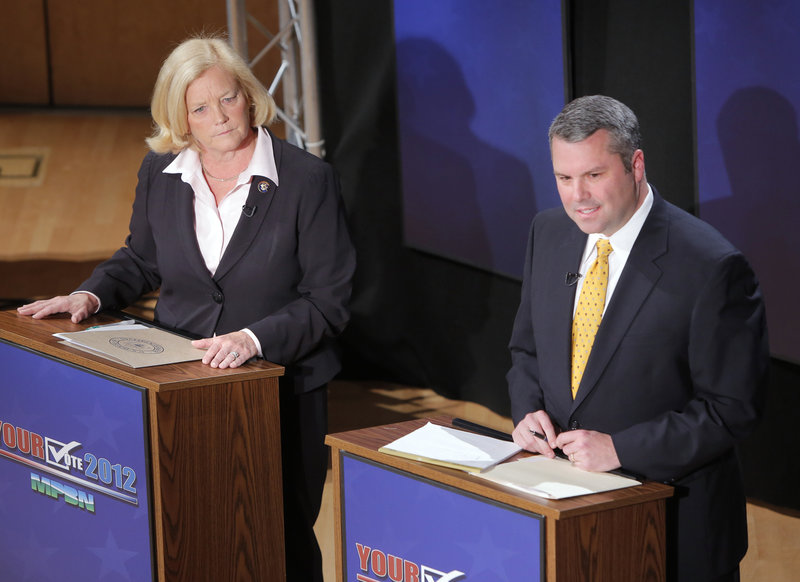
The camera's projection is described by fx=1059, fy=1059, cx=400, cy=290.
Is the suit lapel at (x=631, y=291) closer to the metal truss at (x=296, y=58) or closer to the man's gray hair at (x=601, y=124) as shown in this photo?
the man's gray hair at (x=601, y=124)

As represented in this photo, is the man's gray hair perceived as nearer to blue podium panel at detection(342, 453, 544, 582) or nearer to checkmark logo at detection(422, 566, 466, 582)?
blue podium panel at detection(342, 453, 544, 582)

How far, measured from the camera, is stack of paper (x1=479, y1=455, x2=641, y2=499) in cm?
185

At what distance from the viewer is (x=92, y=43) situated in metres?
12.3

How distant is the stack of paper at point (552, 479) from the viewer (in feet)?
6.08

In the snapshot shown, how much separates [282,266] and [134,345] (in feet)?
1.43

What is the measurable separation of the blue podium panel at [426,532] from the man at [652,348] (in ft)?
0.75

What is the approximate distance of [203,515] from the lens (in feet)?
8.34

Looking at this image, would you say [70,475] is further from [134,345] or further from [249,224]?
[249,224]

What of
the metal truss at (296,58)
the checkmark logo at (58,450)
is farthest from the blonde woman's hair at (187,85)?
the metal truss at (296,58)

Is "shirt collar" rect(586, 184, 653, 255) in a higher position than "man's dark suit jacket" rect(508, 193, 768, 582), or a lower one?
higher

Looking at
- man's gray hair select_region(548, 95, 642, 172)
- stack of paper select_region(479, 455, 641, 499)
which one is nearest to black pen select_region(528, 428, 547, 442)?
stack of paper select_region(479, 455, 641, 499)

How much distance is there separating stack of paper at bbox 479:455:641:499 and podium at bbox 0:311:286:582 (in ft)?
2.63

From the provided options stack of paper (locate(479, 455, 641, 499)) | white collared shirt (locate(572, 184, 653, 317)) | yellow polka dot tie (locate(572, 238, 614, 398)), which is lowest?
stack of paper (locate(479, 455, 641, 499))

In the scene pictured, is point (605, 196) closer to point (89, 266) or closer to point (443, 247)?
point (443, 247)
